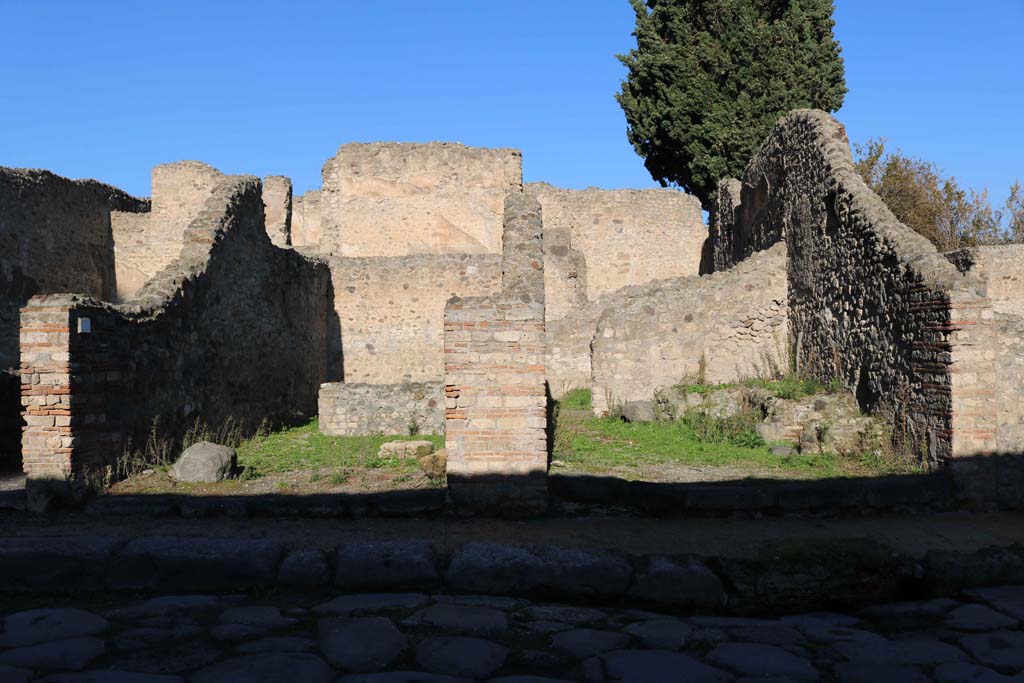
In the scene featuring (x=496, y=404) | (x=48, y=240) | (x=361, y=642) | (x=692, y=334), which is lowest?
(x=361, y=642)

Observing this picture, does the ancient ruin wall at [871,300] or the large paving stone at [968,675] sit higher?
the ancient ruin wall at [871,300]

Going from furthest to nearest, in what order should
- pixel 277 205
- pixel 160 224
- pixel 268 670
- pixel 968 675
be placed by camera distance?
pixel 277 205 → pixel 160 224 → pixel 968 675 → pixel 268 670

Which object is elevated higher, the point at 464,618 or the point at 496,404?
the point at 496,404

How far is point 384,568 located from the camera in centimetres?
444

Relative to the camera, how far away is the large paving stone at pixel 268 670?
2895 mm

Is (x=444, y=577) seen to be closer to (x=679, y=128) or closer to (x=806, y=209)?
(x=806, y=209)

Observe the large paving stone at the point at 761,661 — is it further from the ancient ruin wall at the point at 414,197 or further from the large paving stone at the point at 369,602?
the ancient ruin wall at the point at 414,197

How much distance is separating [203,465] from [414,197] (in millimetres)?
15228

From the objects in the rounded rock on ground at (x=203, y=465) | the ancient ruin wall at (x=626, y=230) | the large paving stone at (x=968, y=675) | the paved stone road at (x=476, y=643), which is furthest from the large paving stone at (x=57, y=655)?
the ancient ruin wall at (x=626, y=230)

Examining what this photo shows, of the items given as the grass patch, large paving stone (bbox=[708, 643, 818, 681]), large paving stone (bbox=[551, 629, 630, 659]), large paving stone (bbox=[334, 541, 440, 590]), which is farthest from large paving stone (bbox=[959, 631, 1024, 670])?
the grass patch

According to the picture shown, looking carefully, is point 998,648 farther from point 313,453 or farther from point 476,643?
point 313,453

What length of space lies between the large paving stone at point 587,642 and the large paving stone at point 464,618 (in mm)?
296

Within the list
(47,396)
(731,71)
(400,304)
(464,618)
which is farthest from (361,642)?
(731,71)

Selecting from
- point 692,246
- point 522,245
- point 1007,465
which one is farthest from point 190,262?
point 692,246
